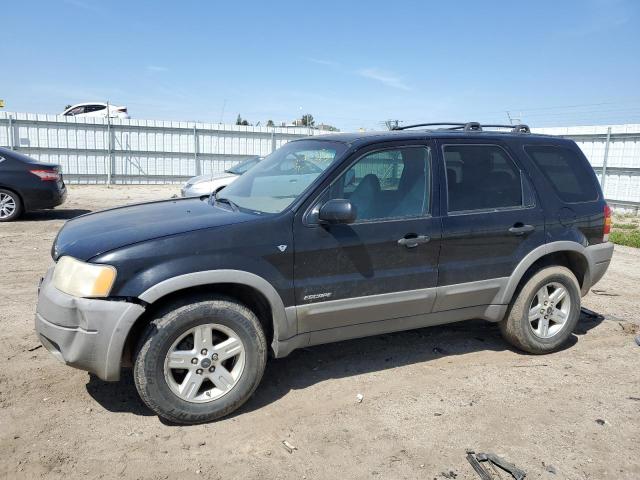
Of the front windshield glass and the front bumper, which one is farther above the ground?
the front windshield glass

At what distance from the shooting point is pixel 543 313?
477 centimetres

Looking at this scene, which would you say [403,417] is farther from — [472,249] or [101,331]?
[101,331]

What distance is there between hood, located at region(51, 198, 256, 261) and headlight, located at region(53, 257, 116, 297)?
2.8 inches

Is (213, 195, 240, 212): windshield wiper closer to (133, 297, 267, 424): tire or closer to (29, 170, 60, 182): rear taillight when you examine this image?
(133, 297, 267, 424): tire

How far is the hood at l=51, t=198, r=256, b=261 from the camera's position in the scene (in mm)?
3363

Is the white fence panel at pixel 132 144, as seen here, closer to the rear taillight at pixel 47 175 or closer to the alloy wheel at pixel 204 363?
the rear taillight at pixel 47 175

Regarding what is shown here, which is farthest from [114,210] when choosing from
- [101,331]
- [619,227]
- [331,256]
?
[619,227]

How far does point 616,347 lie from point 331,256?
10.3ft

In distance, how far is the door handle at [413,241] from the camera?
13.0 ft

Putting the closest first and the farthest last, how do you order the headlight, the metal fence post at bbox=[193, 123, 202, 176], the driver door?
the headlight, the driver door, the metal fence post at bbox=[193, 123, 202, 176]

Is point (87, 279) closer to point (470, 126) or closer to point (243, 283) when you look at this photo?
point (243, 283)

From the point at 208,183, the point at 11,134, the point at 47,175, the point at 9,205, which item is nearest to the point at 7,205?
the point at 9,205

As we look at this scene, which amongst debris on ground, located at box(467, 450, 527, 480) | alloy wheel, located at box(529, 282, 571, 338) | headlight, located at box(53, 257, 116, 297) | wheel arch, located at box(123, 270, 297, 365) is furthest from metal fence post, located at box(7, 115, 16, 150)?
debris on ground, located at box(467, 450, 527, 480)

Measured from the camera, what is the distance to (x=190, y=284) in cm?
331
